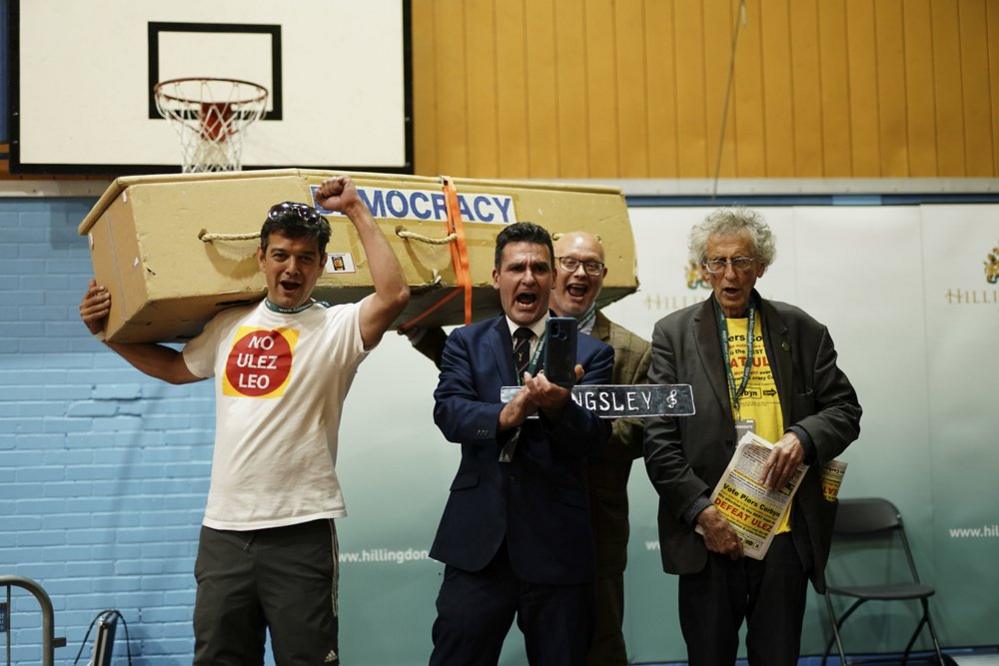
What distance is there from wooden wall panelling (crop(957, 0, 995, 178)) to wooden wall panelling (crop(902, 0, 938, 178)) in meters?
0.19

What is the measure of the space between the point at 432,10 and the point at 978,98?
3.09m

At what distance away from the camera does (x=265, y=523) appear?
7.91 ft

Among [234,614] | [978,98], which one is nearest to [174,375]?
[234,614]

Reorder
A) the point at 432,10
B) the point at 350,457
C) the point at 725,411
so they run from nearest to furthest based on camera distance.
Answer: the point at 725,411 → the point at 350,457 → the point at 432,10

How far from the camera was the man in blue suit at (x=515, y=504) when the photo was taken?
93.0 inches

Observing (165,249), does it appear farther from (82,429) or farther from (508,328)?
(82,429)

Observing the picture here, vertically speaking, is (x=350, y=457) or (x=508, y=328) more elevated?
(x=508, y=328)

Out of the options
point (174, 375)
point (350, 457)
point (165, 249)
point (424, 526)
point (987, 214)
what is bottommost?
point (424, 526)

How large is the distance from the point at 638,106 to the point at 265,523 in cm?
367

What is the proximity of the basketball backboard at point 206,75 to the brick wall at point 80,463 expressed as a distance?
1.49 ft

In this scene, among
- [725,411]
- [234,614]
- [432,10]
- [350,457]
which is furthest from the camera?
[432,10]

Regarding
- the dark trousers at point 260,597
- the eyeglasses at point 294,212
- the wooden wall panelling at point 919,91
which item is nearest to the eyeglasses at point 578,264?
the eyeglasses at point 294,212

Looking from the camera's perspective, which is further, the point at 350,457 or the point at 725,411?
the point at 350,457

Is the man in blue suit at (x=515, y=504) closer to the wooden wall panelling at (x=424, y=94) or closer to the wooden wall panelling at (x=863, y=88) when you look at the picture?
the wooden wall panelling at (x=424, y=94)
